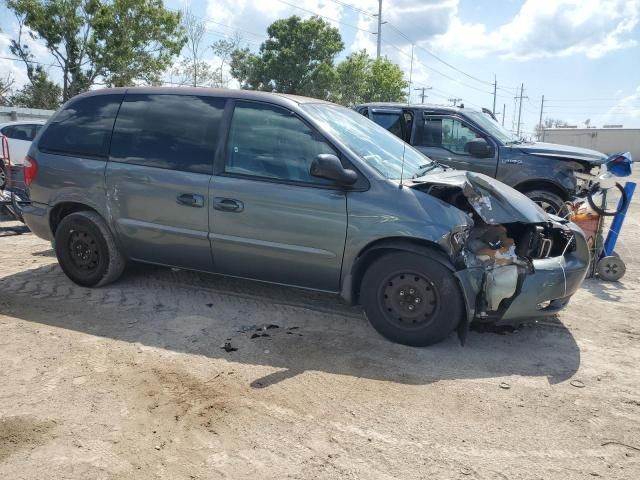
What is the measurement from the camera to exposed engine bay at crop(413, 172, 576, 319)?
12.6 ft

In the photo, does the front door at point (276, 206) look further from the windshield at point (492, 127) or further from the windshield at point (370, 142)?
the windshield at point (492, 127)

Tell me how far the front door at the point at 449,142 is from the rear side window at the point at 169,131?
4428 mm

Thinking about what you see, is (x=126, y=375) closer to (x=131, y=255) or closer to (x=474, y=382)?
(x=131, y=255)

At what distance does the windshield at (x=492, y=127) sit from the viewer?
812 centimetres

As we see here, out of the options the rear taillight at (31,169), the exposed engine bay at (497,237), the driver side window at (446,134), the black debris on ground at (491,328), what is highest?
the driver side window at (446,134)

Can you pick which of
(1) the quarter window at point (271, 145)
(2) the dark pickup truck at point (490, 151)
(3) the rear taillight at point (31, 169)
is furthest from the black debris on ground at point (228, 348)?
(2) the dark pickup truck at point (490, 151)

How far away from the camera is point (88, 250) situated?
5.07 m

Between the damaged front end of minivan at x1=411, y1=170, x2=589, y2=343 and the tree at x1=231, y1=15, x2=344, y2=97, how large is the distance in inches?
1159

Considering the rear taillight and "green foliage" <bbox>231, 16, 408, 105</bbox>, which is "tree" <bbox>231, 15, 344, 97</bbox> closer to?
"green foliage" <bbox>231, 16, 408, 105</bbox>

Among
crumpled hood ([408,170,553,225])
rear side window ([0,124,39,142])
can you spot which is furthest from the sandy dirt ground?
rear side window ([0,124,39,142])

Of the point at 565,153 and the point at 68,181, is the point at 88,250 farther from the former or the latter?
the point at 565,153

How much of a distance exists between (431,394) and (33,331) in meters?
3.17

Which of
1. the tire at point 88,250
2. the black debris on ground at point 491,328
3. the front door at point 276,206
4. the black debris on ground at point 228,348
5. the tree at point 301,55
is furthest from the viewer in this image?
the tree at point 301,55

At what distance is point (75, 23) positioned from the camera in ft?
74.7
